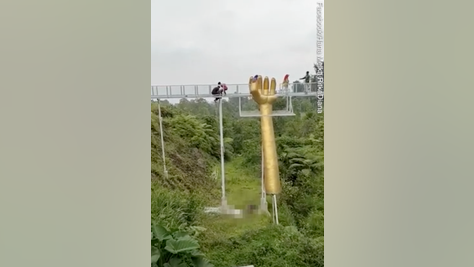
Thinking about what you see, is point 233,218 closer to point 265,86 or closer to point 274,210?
point 274,210

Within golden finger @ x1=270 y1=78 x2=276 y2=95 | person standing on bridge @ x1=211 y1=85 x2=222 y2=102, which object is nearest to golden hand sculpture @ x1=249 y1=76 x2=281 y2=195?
golden finger @ x1=270 y1=78 x2=276 y2=95

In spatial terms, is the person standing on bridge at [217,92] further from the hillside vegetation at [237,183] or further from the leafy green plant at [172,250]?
the leafy green plant at [172,250]

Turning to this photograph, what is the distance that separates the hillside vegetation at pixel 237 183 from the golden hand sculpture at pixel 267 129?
0.11 feet

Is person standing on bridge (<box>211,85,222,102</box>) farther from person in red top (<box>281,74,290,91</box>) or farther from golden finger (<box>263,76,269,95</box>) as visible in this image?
person in red top (<box>281,74,290,91</box>)

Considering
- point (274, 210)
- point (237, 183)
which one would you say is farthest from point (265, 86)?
point (274, 210)

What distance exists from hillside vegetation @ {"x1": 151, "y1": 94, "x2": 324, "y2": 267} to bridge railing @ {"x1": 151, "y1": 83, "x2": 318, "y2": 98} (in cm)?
5

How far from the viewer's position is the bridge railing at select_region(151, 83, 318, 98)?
2.04 metres

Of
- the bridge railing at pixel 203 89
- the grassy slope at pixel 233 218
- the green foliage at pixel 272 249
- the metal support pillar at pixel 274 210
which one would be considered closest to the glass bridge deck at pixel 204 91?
the bridge railing at pixel 203 89

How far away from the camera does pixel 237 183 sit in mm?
2121
